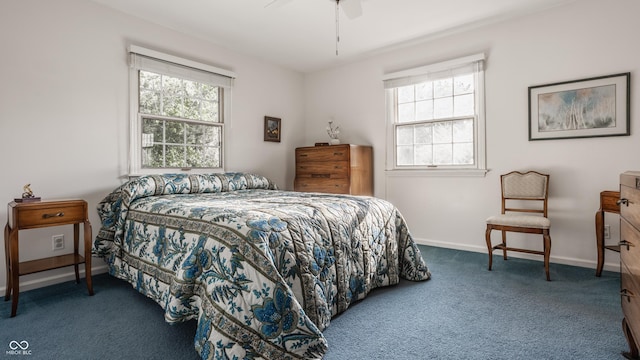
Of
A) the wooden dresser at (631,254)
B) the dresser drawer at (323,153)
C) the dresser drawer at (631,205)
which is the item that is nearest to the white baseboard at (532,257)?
the dresser drawer at (323,153)

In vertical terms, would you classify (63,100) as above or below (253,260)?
above

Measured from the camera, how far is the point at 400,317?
2.09m

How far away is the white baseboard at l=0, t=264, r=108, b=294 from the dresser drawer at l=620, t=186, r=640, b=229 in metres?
3.86

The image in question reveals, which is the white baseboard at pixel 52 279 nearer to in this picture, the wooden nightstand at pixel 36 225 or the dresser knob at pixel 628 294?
the wooden nightstand at pixel 36 225

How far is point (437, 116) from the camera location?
160 inches

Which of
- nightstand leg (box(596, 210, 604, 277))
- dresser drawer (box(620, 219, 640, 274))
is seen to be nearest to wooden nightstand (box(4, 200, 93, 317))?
dresser drawer (box(620, 219, 640, 274))

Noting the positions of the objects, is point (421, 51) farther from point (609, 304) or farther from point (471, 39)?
point (609, 304)

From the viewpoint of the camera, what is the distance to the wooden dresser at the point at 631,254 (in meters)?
1.37

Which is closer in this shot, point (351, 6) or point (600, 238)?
point (351, 6)

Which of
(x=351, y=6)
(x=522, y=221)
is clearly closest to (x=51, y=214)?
(x=351, y=6)

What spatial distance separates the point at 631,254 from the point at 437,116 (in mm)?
2835

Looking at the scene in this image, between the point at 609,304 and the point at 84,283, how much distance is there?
407 centimetres

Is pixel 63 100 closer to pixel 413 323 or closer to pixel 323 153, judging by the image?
pixel 323 153

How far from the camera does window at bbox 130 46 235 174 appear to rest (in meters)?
3.35
